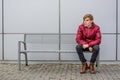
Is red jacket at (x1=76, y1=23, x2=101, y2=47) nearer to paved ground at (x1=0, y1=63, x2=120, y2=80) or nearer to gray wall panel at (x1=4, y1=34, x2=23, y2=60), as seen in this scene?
paved ground at (x1=0, y1=63, x2=120, y2=80)

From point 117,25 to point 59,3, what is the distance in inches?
72.3

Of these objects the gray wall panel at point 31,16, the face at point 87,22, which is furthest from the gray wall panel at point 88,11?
the face at point 87,22

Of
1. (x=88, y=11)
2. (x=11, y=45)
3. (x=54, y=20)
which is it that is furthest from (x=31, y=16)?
(x=88, y=11)

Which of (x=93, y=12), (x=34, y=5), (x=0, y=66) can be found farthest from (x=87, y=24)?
Answer: (x=0, y=66)

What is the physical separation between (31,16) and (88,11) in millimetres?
1706

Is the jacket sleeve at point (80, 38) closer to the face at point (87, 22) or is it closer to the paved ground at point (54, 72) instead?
the face at point (87, 22)

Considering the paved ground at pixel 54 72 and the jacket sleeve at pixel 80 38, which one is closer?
the paved ground at pixel 54 72

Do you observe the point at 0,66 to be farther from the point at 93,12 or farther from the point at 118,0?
the point at 118,0

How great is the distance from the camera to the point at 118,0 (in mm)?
11039

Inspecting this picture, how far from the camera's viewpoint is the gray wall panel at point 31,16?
11164mm

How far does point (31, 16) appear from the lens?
36.8 feet

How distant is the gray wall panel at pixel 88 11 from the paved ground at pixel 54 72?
3.69 ft

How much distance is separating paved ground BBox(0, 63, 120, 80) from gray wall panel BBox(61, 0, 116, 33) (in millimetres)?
1126

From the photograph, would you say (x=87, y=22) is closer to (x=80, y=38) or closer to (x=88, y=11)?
(x=80, y=38)
